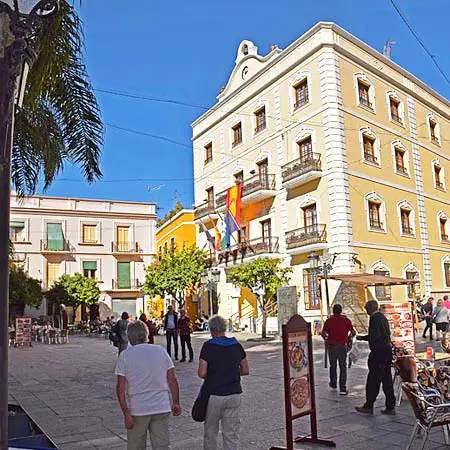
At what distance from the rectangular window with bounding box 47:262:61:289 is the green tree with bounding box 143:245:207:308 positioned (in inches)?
399

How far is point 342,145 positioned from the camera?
73.8 ft

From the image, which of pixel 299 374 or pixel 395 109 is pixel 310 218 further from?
pixel 299 374

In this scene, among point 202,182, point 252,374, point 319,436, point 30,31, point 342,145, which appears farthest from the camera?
point 202,182

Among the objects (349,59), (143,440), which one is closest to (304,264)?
(349,59)

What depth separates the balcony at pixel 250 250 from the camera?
2502cm

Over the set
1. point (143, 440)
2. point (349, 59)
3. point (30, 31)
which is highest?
point (349, 59)

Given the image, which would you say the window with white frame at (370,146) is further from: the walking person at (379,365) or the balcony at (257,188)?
the walking person at (379,365)

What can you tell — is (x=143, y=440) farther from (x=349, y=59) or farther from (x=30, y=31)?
(x=349, y=59)

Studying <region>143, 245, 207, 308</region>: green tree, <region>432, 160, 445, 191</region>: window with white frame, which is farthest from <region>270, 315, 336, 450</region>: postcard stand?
<region>432, 160, 445, 191</region>: window with white frame

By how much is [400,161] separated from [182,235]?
15928 mm

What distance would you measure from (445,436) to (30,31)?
5.20 metres

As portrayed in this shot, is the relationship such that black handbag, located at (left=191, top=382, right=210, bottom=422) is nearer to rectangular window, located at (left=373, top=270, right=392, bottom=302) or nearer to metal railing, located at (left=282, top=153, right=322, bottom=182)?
metal railing, located at (left=282, top=153, right=322, bottom=182)

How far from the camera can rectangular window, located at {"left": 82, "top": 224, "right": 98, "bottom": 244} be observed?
3941cm

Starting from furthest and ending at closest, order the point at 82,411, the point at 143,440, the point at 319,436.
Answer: the point at 82,411, the point at 319,436, the point at 143,440
